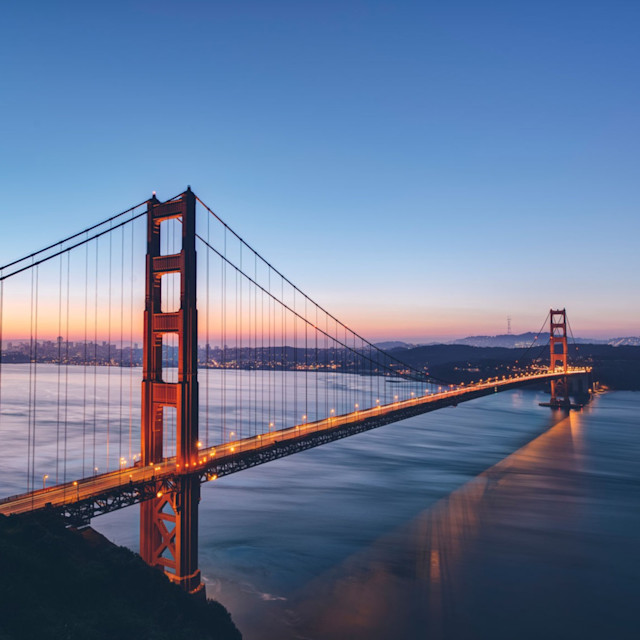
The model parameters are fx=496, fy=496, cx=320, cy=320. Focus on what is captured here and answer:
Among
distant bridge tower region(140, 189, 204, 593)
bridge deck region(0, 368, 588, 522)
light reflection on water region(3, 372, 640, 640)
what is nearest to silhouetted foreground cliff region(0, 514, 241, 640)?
bridge deck region(0, 368, 588, 522)

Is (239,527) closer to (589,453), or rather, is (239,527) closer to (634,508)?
(634,508)

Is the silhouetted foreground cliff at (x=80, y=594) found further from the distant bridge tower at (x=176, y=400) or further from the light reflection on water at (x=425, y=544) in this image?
the light reflection on water at (x=425, y=544)

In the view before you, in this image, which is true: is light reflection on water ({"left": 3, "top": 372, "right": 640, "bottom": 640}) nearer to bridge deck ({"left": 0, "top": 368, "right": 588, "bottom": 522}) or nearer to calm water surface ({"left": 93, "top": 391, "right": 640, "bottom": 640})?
calm water surface ({"left": 93, "top": 391, "right": 640, "bottom": 640})

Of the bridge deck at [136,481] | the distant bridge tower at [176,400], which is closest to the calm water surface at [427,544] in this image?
the distant bridge tower at [176,400]

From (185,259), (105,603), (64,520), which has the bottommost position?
(105,603)

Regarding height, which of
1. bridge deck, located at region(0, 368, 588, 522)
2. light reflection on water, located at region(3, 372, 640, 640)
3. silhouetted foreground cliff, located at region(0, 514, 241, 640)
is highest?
bridge deck, located at region(0, 368, 588, 522)

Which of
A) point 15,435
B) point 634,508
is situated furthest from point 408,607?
point 15,435

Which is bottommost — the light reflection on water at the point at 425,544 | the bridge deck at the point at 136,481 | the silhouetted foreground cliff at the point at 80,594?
the light reflection on water at the point at 425,544
